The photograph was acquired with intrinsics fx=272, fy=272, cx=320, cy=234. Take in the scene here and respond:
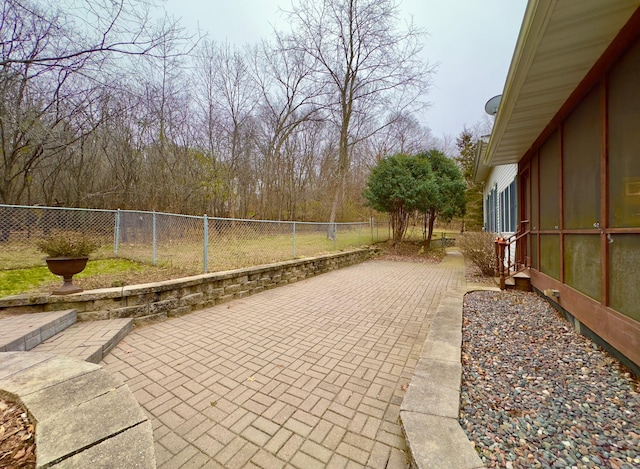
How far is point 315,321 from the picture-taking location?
4.02 metres

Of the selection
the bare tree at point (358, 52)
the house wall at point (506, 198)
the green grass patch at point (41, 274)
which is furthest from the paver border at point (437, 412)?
the bare tree at point (358, 52)

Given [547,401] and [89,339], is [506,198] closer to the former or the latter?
[547,401]

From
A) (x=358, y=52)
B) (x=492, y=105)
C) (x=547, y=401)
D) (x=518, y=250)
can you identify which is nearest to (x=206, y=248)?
(x=547, y=401)

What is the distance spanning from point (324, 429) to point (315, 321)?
2168 mm

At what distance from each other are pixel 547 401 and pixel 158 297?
445cm

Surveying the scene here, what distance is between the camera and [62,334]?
311 cm

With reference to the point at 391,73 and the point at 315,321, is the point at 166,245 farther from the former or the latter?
the point at 391,73

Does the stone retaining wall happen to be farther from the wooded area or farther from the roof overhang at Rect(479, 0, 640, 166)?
the roof overhang at Rect(479, 0, 640, 166)

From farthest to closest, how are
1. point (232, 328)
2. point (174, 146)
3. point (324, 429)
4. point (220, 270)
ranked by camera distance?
point (174, 146), point (220, 270), point (232, 328), point (324, 429)

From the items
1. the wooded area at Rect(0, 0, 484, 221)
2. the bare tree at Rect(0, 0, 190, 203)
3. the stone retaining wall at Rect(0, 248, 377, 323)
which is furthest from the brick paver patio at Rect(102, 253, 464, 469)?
the wooded area at Rect(0, 0, 484, 221)

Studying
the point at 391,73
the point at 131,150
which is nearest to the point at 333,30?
the point at 391,73

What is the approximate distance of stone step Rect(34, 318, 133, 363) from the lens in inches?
106

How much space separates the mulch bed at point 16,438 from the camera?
4.22 feet

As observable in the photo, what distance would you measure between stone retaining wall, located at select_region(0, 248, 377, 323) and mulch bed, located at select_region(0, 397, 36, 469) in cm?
210
